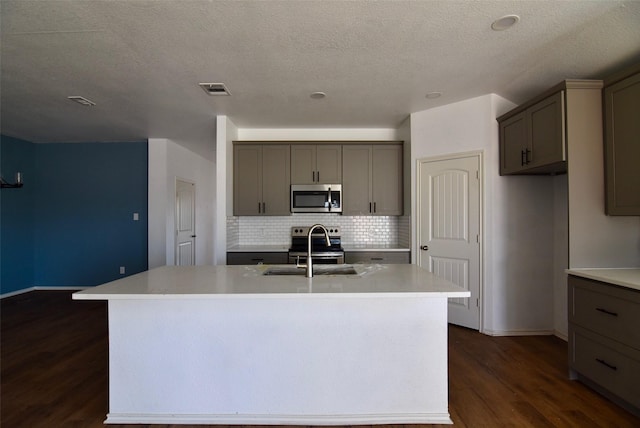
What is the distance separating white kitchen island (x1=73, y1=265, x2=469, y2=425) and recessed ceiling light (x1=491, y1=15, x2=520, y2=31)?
66.0 inches

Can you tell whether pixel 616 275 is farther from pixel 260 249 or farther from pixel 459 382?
pixel 260 249

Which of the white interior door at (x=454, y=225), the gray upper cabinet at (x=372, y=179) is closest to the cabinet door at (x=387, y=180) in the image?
the gray upper cabinet at (x=372, y=179)

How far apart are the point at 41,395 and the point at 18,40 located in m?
2.47

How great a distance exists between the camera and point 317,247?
4.14 m

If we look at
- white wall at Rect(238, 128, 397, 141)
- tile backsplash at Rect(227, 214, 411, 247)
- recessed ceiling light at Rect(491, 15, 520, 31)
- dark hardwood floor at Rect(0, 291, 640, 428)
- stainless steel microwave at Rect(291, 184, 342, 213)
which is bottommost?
dark hardwood floor at Rect(0, 291, 640, 428)

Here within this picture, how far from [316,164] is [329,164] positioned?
0.17 m

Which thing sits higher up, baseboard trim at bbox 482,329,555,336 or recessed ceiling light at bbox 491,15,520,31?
recessed ceiling light at bbox 491,15,520,31

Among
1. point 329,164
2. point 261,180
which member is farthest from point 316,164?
point 261,180

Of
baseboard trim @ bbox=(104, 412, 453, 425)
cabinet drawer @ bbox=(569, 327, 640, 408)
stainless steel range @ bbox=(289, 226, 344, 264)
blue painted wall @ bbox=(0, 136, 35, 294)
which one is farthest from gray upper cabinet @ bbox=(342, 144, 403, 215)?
blue painted wall @ bbox=(0, 136, 35, 294)

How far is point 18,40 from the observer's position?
2.20m

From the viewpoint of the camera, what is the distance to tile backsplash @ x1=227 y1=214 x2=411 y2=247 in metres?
4.44

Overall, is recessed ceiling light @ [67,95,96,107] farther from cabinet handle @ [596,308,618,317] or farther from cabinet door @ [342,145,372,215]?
cabinet handle @ [596,308,618,317]

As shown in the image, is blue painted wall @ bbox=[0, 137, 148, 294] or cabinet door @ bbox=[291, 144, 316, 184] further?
blue painted wall @ bbox=[0, 137, 148, 294]

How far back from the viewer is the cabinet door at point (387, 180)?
4.21 m
